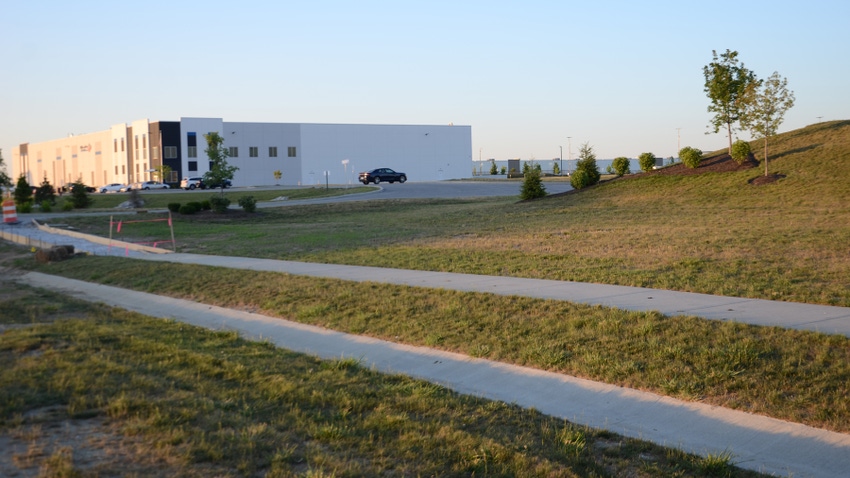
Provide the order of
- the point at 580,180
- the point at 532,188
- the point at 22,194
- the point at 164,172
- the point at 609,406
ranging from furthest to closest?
the point at 164,172 < the point at 22,194 < the point at 580,180 < the point at 532,188 < the point at 609,406

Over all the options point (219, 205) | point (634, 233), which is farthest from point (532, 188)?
point (634, 233)

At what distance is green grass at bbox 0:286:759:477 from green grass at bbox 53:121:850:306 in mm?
5852

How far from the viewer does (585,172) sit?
4044 cm

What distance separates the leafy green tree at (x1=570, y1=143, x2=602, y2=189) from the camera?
4003cm

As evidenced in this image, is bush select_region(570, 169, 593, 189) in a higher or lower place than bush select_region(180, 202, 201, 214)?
higher

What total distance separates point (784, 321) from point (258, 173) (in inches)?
3714

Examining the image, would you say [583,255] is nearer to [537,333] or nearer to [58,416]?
[537,333]

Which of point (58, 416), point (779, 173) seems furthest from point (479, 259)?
point (779, 173)

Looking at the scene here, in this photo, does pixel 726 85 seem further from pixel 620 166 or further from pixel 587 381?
pixel 587 381

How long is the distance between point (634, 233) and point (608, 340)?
12131mm

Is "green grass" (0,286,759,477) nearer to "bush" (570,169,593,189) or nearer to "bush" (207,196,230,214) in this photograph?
"bush" (207,196,230,214)

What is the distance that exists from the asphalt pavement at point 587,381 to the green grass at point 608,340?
0.25 m

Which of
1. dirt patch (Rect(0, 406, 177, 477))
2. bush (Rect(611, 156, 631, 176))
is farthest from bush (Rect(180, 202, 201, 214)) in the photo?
dirt patch (Rect(0, 406, 177, 477))

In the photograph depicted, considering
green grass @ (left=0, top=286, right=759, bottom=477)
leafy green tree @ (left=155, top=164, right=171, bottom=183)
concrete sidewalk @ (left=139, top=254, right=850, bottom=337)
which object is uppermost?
leafy green tree @ (left=155, top=164, right=171, bottom=183)
